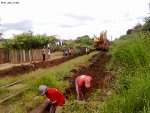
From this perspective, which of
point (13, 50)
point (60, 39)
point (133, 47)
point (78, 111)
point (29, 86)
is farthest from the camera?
point (60, 39)

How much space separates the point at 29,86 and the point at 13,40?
28.6 m

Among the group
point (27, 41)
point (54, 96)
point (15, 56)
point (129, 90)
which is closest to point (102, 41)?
point (27, 41)

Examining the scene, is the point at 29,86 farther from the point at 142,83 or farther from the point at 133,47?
the point at 142,83

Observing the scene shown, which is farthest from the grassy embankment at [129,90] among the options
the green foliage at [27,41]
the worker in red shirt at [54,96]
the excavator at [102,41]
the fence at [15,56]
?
the green foliage at [27,41]

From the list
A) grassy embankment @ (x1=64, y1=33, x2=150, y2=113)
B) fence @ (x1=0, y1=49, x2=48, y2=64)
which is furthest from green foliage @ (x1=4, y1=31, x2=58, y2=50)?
grassy embankment @ (x1=64, y1=33, x2=150, y2=113)

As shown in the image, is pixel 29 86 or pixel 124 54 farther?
pixel 29 86

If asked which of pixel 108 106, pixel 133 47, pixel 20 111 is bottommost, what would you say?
pixel 20 111

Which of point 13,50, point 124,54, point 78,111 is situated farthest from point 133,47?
point 13,50

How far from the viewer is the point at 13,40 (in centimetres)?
4506

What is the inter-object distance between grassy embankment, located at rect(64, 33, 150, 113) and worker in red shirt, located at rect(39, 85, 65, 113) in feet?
Result: 2.41

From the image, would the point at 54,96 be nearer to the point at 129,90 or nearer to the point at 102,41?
the point at 129,90

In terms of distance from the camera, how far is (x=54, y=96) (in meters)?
11.3

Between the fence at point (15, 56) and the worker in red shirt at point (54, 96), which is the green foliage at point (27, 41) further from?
the worker in red shirt at point (54, 96)

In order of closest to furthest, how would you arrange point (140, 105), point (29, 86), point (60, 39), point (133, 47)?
point (140, 105)
point (133, 47)
point (29, 86)
point (60, 39)
